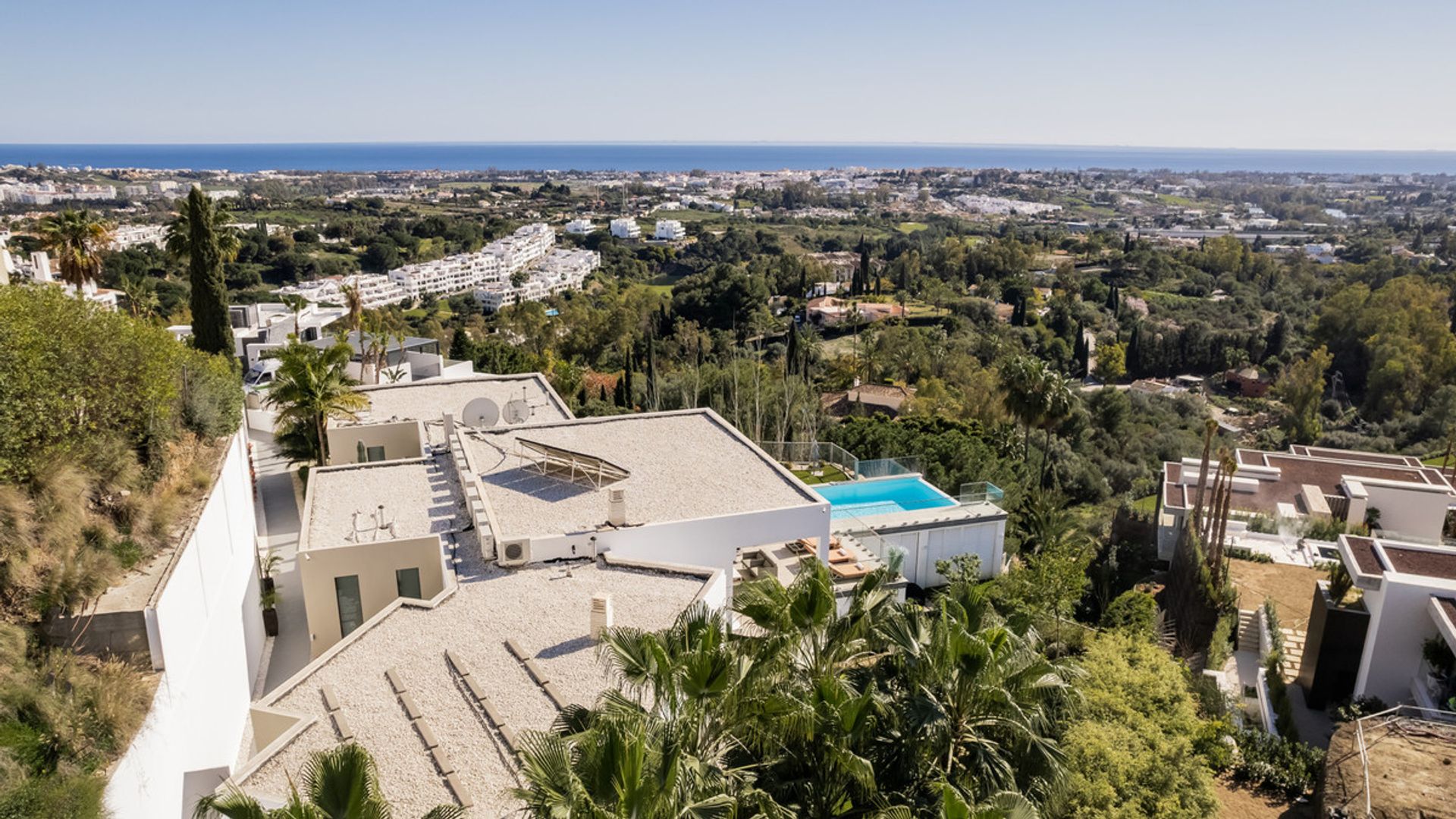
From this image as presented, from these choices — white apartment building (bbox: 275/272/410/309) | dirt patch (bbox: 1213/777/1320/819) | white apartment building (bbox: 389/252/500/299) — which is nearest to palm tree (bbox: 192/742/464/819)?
dirt patch (bbox: 1213/777/1320/819)

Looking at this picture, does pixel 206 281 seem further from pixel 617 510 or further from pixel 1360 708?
pixel 1360 708

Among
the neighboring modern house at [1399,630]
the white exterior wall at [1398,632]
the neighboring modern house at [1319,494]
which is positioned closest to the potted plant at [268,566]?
the neighboring modern house at [1399,630]

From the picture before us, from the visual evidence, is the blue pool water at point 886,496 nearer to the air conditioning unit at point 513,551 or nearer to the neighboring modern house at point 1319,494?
the neighboring modern house at point 1319,494

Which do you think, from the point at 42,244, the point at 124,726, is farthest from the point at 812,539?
the point at 42,244

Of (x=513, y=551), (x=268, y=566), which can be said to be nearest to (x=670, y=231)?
(x=268, y=566)

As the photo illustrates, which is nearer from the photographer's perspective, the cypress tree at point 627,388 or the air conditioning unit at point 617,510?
the air conditioning unit at point 617,510

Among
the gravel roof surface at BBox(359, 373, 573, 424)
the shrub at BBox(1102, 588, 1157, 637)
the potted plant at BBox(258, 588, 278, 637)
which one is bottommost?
the shrub at BBox(1102, 588, 1157, 637)

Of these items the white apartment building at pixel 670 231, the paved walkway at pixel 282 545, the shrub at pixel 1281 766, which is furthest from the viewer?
the white apartment building at pixel 670 231

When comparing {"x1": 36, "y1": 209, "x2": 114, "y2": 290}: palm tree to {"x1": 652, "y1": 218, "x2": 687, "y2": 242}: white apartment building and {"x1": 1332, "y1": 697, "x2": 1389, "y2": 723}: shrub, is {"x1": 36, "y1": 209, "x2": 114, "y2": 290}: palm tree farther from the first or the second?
{"x1": 652, "y1": 218, "x2": 687, "y2": 242}: white apartment building

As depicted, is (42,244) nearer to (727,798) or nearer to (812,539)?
(812,539)
